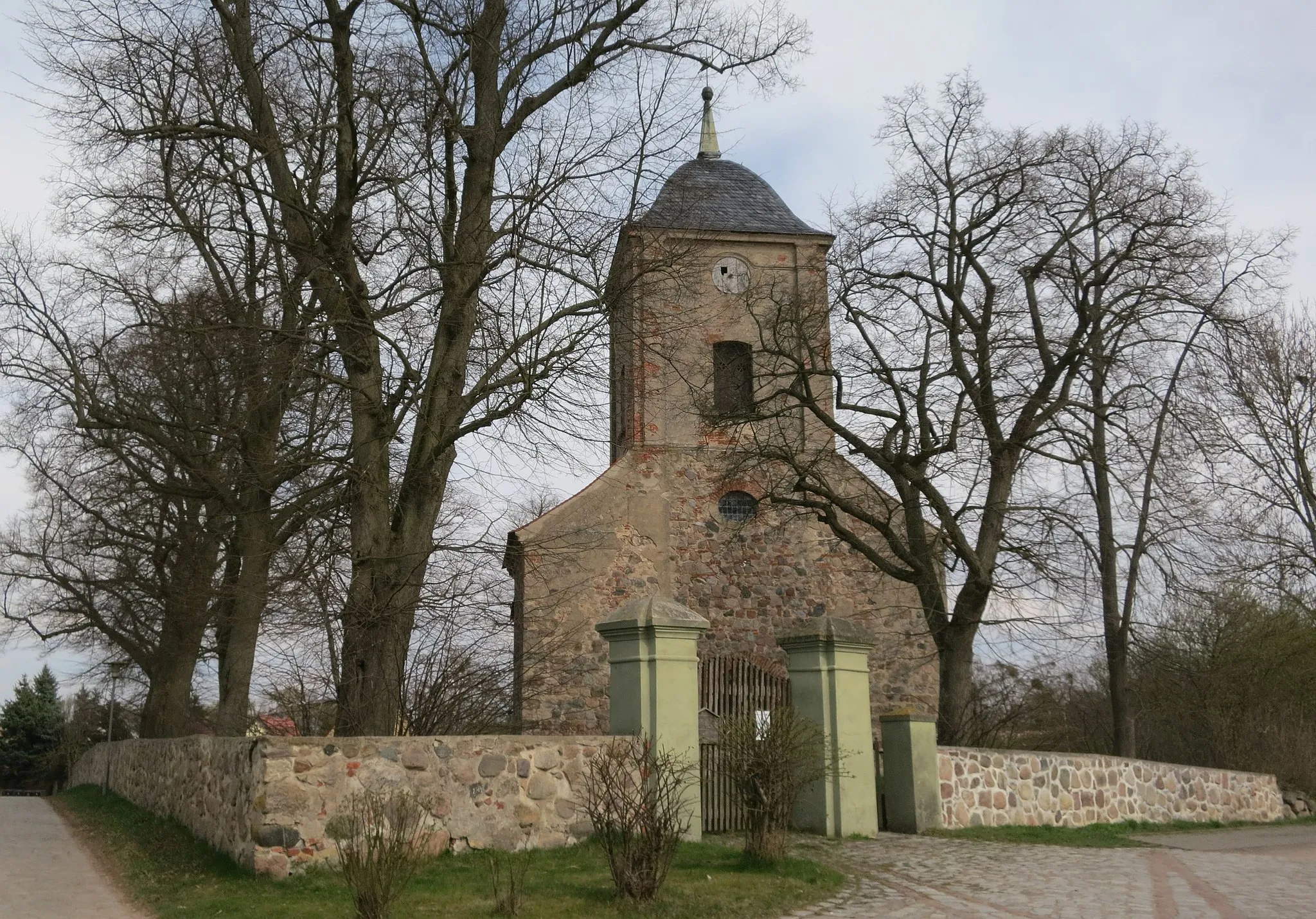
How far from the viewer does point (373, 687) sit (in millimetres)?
10500

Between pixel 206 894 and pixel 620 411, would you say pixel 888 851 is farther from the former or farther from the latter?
pixel 620 411

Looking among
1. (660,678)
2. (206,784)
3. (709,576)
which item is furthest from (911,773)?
(709,576)

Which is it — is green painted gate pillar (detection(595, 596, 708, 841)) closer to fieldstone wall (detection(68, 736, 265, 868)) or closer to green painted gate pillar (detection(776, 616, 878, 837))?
green painted gate pillar (detection(776, 616, 878, 837))

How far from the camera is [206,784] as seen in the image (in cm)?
1092

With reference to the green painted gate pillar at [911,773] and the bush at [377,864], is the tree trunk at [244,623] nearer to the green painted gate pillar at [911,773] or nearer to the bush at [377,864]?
the bush at [377,864]

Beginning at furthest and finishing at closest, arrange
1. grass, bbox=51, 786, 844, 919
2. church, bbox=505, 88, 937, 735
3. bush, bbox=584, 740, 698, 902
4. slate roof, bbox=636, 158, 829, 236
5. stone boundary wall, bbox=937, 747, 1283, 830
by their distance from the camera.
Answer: slate roof, bbox=636, 158, 829, 236 < church, bbox=505, 88, 937, 735 < stone boundary wall, bbox=937, 747, 1283, 830 < bush, bbox=584, 740, 698, 902 < grass, bbox=51, 786, 844, 919

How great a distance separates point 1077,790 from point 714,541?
306 inches

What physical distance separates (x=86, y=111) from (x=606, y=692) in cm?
1183

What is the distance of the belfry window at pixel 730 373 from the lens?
779 inches

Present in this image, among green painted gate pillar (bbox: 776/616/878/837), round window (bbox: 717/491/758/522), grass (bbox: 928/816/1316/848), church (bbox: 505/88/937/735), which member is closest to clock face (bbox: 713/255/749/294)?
church (bbox: 505/88/937/735)

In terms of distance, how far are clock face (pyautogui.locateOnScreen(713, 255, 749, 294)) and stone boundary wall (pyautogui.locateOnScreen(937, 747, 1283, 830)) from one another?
1061 cm

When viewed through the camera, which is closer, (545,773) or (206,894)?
(206,894)

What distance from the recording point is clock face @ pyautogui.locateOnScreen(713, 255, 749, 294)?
2162 centimetres

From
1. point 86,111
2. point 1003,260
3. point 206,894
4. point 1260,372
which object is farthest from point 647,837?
point 1260,372
